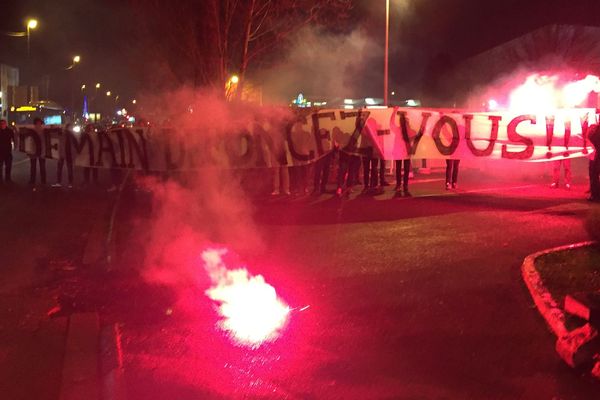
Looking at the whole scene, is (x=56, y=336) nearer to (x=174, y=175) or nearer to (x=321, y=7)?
(x=174, y=175)

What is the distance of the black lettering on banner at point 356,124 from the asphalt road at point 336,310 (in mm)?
2382

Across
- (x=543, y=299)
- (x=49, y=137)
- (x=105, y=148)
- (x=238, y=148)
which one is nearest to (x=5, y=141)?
(x=49, y=137)

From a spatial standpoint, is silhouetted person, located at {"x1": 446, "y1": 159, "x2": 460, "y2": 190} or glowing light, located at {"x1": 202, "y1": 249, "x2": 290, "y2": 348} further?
silhouetted person, located at {"x1": 446, "y1": 159, "x2": 460, "y2": 190}

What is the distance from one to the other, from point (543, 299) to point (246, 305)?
8.59 ft

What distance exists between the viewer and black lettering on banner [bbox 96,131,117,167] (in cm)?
1377

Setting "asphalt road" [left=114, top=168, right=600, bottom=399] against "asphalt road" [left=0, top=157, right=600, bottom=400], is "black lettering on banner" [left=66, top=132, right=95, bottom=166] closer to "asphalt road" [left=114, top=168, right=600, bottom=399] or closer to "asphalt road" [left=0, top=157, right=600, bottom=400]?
"asphalt road" [left=0, top=157, right=600, bottom=400]

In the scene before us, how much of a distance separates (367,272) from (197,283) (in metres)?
1.79

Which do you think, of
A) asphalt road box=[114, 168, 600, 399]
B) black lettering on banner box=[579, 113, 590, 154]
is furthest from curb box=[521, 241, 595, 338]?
black lettering on banner box=[579, 113, 590, 154]

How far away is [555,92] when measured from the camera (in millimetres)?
22062

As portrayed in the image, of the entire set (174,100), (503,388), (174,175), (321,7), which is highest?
(321,7)

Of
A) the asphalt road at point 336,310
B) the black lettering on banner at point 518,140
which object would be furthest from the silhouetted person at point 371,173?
the asphalt road at point 336,310

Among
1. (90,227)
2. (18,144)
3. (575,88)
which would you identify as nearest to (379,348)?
(90,227)

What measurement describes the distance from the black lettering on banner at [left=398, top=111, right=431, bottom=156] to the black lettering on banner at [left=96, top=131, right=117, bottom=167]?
6113mm

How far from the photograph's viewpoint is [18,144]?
604 inches
